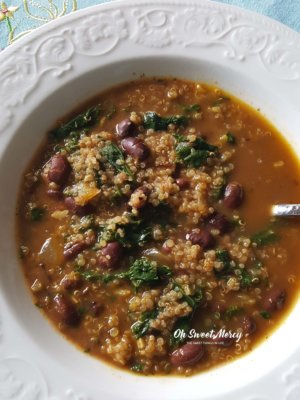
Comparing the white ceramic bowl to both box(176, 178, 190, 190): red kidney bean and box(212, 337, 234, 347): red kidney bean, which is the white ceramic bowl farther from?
box(176, 178, 190, 190): red kidney bean

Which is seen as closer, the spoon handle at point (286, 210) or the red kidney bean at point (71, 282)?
the red kidney bean at point (71, 282)

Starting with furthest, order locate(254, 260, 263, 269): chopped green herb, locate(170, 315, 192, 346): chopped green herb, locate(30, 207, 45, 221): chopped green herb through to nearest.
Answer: locate(30, 207, 45, 221): chopped green herb, locate(254, 260, 263, 269): chopped green herb, locate(170, 315, 192, 346): chopped green herb

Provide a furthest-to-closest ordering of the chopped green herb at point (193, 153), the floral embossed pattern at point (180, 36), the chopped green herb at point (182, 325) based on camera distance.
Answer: the floral embossed pattern at point (180, 36) → the chopped green herb at point (193, 153) → the chopped green herb at point (182, 325)

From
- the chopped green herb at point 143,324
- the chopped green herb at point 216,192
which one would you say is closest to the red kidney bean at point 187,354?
the chopped green herb at point 143,324

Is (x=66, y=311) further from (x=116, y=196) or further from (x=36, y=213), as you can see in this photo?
(x=116, y=196)

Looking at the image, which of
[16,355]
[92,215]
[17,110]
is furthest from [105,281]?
[17,110]

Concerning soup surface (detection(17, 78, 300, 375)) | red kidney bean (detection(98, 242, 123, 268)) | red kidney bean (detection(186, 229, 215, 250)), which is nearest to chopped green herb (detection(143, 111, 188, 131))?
soup surface (detection(17, 78, 300, 375))

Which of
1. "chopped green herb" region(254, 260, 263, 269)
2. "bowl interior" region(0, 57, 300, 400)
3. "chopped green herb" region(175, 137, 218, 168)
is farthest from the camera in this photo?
"chopped green herb" region(175, 137, 218, 168)

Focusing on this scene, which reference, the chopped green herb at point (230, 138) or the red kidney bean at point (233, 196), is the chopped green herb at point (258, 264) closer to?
the red kidney bean at point (233, 196)
